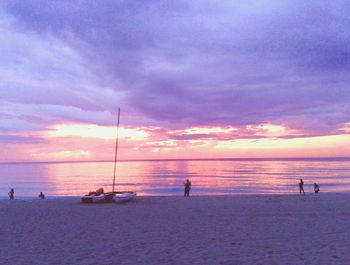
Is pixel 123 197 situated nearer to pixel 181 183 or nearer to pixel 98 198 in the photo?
pixel 98 198

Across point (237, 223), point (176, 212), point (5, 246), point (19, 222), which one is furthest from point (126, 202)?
point (5, 246)

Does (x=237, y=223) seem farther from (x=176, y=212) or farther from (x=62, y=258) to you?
(x=62, y=258)

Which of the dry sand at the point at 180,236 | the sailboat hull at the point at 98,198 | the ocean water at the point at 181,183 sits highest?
the ocean water at the point at 181,183

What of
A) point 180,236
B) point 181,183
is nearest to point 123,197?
point 180,236

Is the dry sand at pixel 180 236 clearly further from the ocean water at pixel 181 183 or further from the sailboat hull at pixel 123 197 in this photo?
the ocean water at pixel 181 183

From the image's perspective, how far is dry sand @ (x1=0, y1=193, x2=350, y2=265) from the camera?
1052 centimetres

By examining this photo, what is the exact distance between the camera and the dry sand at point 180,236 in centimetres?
1052

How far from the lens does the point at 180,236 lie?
1379 centimetres

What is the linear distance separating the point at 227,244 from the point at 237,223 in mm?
4615

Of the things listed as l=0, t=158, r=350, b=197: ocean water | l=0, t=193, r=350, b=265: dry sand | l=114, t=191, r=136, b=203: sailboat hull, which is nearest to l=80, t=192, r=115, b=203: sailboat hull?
l=114, t=191, r=136, b=203: sailboat hull

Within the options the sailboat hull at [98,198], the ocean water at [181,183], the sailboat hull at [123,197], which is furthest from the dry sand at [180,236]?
the ocean water at [181,183]

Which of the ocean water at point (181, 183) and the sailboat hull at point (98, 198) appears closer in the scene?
the sailboat hull at point (98, 198)

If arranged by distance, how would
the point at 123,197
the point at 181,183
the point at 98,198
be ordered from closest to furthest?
the point at 98,198
the point at 123,197
the point at 181,183

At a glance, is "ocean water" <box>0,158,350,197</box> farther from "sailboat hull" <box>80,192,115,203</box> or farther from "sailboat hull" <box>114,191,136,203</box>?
"sailboat hull" <box>80,192,115,203</box>
